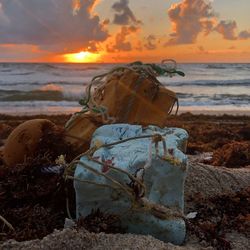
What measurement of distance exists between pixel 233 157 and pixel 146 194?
102 inches

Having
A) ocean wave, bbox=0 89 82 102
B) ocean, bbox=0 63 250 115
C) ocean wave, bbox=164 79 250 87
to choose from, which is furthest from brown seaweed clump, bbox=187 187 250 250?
ocean wave, bbox=164 79 250 87

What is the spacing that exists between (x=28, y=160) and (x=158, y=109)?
1.15 metres

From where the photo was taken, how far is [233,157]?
4.95m

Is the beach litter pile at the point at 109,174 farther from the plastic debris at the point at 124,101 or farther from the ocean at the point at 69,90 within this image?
the ocean at the point at 69,90

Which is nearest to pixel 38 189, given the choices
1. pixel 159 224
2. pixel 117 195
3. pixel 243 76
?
pixel 117 195

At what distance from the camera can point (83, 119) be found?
3492 mm

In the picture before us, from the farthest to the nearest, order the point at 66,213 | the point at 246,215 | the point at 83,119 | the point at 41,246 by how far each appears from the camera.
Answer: the point at 83,119 → the point at 246,215 → the point at 66,213 → the point at 41,246

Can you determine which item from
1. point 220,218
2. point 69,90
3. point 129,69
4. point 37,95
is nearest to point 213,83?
point 69,90

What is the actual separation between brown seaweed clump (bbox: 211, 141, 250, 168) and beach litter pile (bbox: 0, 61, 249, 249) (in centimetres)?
144

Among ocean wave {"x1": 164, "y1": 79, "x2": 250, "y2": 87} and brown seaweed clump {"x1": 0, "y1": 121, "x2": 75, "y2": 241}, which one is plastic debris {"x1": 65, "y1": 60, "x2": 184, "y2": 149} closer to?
brown seaweed clump {"x1": 0, "y1": 121, "x2": 75, "y2": 241}

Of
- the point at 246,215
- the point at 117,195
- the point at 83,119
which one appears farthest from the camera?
the point at 83,119

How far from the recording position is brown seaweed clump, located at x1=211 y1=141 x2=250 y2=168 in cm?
486

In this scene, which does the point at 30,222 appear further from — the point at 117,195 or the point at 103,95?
the point at 103,95

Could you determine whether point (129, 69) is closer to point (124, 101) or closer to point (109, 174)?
point (124, 101)
